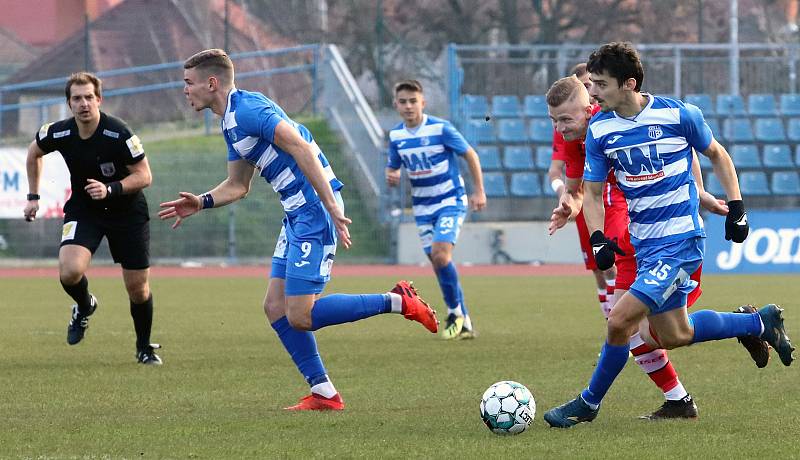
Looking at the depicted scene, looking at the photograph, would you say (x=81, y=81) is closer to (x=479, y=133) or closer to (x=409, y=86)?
(x=409, y=86)

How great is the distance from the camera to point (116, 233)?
9.56 meters

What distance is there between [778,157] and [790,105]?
54.8 inches

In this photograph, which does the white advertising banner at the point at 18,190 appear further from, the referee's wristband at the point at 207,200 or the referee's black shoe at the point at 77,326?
the referee's wristband at the point at 207,200

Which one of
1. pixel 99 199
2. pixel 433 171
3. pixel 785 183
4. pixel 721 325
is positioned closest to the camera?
pixel 721 325

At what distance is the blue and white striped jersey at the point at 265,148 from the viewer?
6.88m

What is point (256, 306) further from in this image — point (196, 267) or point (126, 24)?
point (126, 24)

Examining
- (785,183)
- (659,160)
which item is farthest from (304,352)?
(785,183)

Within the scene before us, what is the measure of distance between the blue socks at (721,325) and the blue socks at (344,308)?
1711 millimetres

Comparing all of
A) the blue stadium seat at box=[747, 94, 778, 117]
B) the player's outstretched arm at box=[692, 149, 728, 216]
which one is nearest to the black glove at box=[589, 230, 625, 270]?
the player's outstretched arm at box=[692, 149, 728, 216]

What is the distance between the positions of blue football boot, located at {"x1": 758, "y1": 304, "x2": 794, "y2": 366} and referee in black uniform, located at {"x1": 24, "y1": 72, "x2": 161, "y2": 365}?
468cm

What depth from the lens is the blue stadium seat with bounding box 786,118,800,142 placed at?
26.9m

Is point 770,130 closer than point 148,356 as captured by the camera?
No

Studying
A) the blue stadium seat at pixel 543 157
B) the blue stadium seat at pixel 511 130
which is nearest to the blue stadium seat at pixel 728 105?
the blue stadium seat at pixel 543 157

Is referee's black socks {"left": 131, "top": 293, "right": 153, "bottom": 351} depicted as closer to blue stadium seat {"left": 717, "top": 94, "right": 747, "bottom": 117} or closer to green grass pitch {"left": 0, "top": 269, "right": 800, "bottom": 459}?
green grass pitch {"left": 0, "top": 269, "right": 800, "bottom": 459}
